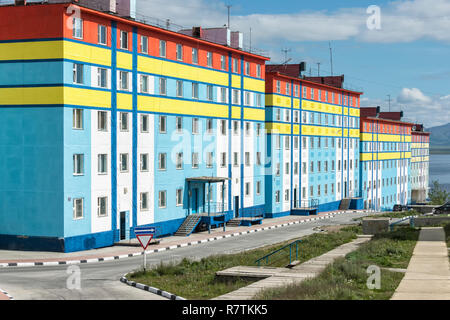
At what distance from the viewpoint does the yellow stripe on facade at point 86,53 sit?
3491 cm

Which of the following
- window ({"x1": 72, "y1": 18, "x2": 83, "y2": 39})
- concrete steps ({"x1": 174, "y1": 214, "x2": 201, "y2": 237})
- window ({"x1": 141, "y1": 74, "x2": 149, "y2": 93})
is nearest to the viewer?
window ({"x1": 72, "y1": 18, "x2": 83, "y2": 39})

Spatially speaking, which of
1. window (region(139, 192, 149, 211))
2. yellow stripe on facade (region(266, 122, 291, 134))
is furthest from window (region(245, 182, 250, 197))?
window (region(139, 192, 149, 211))

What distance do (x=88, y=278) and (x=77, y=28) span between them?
15495 mm

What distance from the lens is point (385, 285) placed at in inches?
793

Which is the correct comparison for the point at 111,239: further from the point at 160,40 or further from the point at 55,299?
the point at 55,299

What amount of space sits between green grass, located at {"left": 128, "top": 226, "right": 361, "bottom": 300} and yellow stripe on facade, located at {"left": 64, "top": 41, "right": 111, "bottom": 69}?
45.2ft

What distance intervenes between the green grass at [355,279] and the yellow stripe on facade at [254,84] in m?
27.1

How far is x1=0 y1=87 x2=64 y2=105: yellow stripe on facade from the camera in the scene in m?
34.7

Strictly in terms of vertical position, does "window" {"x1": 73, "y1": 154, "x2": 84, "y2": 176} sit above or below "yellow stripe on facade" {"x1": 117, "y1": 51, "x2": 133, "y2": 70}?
below

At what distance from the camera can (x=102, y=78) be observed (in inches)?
1487

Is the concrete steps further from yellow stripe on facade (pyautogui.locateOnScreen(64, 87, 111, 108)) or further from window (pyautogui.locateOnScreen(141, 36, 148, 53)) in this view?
window (pyautogui.locateOnScreen(141, 36, 148, 53))

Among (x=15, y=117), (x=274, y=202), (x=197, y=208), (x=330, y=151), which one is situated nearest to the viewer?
(x=15, y=117)
